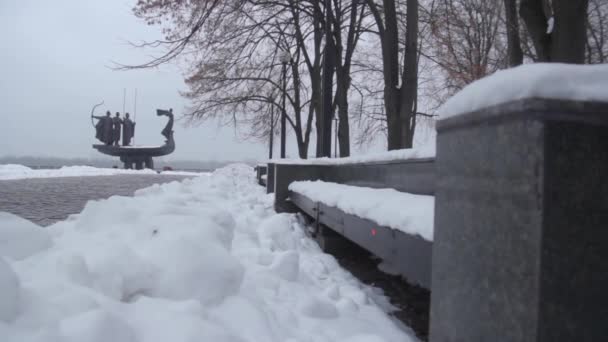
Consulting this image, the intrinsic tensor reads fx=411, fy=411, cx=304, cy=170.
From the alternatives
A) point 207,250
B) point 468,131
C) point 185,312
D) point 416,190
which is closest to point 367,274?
point 416,190

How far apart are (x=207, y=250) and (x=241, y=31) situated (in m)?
10.8

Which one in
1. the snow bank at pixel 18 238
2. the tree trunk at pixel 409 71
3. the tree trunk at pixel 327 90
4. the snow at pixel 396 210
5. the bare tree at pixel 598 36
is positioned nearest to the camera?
the snow at pixel 396 210

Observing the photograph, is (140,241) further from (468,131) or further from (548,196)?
(548,196)

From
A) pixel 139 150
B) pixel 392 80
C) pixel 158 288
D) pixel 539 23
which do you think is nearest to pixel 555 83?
pixel 158 288

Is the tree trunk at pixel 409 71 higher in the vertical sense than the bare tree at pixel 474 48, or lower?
lower

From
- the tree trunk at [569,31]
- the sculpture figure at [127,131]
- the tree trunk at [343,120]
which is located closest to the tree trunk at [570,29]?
the tree trunk at [569,31]

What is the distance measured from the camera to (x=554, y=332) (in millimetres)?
1119

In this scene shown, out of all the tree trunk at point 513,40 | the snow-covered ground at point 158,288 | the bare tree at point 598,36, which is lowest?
the snow-covered ground at point 158,288

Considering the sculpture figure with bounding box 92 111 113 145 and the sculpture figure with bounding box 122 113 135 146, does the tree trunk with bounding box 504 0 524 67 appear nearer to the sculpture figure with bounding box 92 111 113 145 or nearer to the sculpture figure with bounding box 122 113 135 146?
the sculpture figure with bounding box 92 111 113 145

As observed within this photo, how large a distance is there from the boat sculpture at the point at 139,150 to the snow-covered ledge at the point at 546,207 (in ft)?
103

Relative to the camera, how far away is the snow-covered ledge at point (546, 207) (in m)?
1.12

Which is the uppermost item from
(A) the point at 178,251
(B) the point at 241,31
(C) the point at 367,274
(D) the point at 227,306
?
(B) the point at 241,31

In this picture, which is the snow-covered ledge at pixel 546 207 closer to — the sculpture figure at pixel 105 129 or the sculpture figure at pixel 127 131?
the sculpture figure at pixel 105 129

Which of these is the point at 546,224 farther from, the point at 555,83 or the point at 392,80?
the point at 392,80
